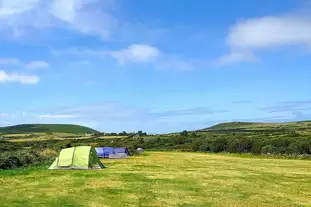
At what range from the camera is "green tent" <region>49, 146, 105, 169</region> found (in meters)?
35.2

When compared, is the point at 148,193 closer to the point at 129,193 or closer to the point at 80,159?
the point at 129,193

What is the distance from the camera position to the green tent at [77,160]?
35.2 meters

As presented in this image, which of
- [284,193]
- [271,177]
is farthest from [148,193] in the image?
[271,177]

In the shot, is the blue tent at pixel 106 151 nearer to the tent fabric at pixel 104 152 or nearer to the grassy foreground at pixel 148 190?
the tent fabric at pixel 104 152

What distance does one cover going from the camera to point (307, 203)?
20.1 metres

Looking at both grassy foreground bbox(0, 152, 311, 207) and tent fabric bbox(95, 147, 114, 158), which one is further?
tent fabric bbox(95, 147, 114, 158)

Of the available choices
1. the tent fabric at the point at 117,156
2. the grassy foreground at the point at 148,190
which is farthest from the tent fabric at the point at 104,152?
the grassy foreground at the point at 148,190

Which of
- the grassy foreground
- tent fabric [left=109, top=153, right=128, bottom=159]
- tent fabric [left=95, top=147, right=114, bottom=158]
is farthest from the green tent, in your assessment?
tent fabric [left=109, top=153, right=128, bottom=159]

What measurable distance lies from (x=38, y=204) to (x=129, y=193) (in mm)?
5399

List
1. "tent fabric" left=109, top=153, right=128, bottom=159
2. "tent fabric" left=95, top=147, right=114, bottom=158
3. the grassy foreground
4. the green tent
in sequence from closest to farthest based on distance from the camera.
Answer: the grassy foreground
the green tent
"tent fabric" left=95, top=147, right=114, bottom=158
"tent fabric" left=109, top=153, right=128, bottom=159

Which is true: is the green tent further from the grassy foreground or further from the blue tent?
the blue tent

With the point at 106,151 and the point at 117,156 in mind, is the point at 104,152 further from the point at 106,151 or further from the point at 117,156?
the point at 117,156

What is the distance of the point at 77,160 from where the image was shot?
35.6 m

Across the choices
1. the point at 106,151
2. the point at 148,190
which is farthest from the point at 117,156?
the point at 148,190
